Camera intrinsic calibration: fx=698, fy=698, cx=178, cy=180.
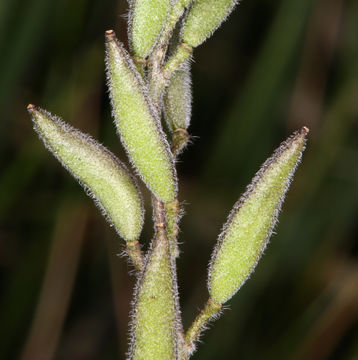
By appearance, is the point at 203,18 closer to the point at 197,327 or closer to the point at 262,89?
the point at 197,327

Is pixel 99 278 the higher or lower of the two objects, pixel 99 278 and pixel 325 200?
the lower

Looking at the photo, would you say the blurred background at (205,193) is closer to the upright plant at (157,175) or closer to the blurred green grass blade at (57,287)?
Result: the blurred green grass blade at (57,287)

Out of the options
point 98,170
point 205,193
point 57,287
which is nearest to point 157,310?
point 98,170

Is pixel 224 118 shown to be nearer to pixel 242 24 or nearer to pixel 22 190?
pixel 242 24

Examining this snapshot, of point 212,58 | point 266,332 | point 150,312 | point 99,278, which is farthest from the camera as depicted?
point 212,58

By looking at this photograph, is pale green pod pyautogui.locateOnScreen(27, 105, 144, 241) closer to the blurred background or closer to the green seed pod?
the green seed pod

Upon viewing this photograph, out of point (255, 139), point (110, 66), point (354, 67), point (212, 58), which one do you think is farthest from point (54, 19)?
point (110, 66)

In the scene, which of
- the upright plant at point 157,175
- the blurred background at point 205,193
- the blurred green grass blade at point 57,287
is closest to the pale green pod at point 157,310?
the upright plant at point 157,175
